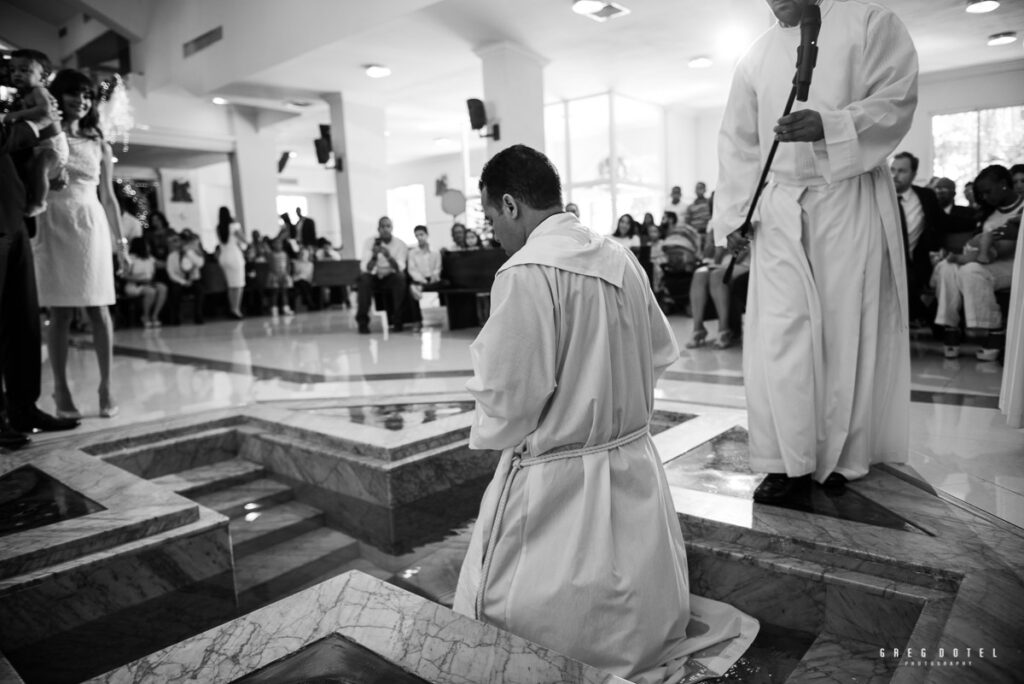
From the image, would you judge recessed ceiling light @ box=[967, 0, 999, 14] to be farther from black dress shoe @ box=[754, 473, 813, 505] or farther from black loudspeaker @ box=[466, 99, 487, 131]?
black dress shoe @ box=[754, 473, 813, 505]

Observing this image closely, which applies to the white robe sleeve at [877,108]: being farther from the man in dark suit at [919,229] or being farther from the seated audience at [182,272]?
the seated audience at [182,272]

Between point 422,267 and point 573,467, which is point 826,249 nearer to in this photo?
point 573,467

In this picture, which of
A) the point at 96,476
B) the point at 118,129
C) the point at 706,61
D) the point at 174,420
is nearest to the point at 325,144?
the point at 706,61

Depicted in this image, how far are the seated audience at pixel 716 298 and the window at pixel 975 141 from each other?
8375 mm

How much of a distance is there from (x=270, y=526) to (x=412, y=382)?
2.09 metres

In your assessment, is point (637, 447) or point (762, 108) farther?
point (762, 108)

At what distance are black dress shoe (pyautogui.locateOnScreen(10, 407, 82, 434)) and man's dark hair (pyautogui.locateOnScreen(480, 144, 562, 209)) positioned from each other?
3040 millimetres

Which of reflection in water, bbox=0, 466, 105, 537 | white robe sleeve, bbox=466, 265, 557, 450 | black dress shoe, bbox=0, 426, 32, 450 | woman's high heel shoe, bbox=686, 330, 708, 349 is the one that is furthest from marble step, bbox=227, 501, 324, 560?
woman's high heel shoe, bbox=686, 330, 708, 349

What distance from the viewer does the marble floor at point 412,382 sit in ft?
8.70

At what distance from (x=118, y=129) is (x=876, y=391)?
412 centimetres

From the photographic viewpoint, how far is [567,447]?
161cm

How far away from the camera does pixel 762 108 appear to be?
2.31m

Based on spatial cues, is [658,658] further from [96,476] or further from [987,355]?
[987,355]

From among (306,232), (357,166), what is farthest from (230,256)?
(306,232)
